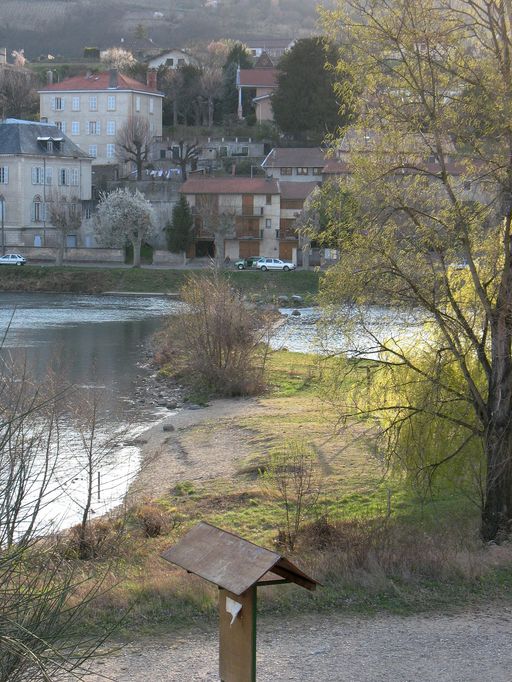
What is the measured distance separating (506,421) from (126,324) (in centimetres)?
3493

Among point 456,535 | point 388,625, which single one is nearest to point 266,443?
point 456,535

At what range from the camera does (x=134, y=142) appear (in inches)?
3223

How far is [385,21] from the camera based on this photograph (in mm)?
12617

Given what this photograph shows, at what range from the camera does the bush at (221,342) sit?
1153 inches

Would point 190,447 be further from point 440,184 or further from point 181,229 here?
point 181,229

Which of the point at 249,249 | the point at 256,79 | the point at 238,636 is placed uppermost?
the point at 256,79

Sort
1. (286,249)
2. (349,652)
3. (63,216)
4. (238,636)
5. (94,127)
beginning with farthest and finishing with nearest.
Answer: (94,127), (286,249), (63,216), (349,652), (238,636)

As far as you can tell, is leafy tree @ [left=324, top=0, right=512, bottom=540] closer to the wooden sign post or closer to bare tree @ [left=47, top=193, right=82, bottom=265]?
the wooden sign post

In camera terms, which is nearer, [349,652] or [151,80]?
[349,652]

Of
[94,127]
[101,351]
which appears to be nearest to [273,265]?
[94,127]

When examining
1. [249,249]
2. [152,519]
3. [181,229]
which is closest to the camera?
[152,519]

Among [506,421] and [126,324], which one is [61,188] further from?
[506,421]

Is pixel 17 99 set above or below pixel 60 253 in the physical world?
above

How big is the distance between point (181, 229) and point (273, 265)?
8.07 meters
